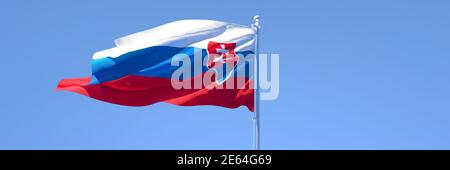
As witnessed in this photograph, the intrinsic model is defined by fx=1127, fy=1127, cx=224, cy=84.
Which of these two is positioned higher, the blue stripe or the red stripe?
the blue stripe

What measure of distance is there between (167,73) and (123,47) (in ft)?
5.63

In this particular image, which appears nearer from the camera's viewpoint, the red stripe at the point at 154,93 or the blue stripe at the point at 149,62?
the red stripe at the point at 154,93

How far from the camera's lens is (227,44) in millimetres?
37938

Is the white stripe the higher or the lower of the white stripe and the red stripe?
the higher

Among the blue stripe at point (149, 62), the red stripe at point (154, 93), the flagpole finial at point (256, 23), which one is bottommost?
the red stripe at point (154, 93)

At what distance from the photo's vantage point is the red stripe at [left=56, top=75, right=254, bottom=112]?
122ft

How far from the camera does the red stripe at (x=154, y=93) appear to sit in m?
37.2

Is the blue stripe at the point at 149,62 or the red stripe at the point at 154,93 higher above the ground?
the blue stripe at the point at 149,62

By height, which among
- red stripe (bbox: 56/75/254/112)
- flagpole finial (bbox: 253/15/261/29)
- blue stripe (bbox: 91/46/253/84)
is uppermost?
flagpole finial (bbox: 253/15/261/29)

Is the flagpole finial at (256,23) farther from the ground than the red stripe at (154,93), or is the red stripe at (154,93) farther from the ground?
the flagpole finial at (256,23)

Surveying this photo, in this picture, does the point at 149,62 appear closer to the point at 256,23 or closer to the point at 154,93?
the point at 154,93

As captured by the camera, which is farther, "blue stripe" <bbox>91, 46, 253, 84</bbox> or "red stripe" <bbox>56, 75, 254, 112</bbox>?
"blue stripe" <bbox>91, 46, 253, 84</bbox>
